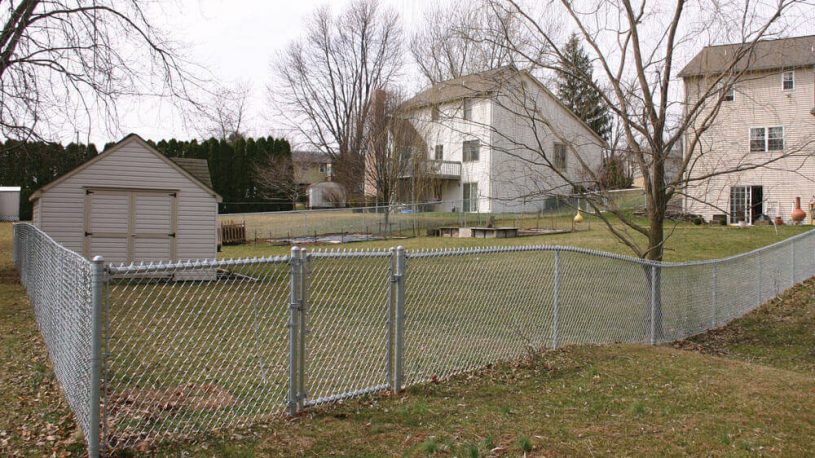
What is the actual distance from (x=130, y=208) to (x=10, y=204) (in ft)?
111

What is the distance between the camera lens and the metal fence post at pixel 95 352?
3666 millimetres

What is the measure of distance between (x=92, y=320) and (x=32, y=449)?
1096 mm

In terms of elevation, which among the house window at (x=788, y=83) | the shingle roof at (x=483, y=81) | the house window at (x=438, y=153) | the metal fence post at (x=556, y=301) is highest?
the house window at (x=788, y=83)

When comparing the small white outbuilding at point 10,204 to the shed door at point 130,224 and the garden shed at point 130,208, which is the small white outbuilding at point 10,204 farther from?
the shed door at point 130,224

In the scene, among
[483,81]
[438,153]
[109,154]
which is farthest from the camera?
[438,153]

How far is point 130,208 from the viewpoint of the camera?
14.7 m

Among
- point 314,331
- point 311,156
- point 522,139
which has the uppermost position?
point 311,156

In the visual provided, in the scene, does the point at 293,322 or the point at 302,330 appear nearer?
the point at 293,322

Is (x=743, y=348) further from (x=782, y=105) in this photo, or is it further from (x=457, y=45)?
(x=782, y=105)

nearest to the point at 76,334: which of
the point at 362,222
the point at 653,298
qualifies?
the point at 653,298

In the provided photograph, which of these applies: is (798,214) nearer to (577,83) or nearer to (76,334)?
(577,83)

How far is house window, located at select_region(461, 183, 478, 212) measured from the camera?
111 ft

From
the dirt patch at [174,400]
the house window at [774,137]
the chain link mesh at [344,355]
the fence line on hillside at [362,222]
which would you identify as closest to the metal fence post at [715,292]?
the chain link mesh at [344,355]

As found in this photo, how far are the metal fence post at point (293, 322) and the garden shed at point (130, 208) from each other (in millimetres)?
11308
